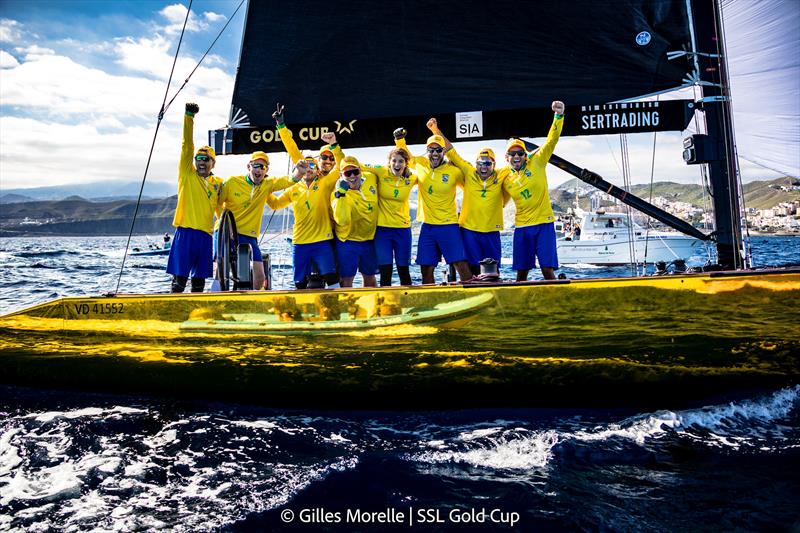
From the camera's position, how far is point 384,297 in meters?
3.75

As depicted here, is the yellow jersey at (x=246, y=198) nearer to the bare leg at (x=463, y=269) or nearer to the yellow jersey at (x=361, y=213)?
the yellow jersey at (x=361, y=213)

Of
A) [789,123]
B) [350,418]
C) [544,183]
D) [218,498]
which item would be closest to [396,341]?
[350,418]

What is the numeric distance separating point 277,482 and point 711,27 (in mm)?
5026

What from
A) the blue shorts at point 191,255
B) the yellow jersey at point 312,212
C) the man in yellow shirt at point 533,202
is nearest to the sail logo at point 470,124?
the man in yellow shirt at point 533,202

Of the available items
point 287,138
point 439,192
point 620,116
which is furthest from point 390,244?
point 620,116

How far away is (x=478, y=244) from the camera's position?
17.1ft

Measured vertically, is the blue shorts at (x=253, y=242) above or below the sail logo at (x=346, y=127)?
below

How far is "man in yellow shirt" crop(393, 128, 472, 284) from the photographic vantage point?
5.05 meters

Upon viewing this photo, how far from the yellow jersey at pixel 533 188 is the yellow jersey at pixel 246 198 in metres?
2.17

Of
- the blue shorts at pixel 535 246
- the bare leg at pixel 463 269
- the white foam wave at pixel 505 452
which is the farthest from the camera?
the bare leg at pixel 463 269

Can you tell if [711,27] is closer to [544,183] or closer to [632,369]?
[544,183]

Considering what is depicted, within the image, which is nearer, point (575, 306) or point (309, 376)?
point (575, 306)

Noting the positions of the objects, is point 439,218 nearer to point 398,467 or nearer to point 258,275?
point 258,275

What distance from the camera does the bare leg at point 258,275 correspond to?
5.66 meters
